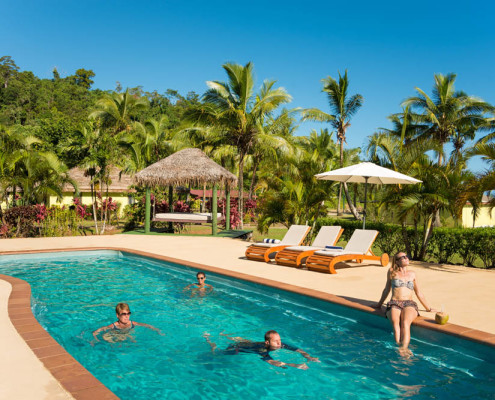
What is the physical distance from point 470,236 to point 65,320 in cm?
876

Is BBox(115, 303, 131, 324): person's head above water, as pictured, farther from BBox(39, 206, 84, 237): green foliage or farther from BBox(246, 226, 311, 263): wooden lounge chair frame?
BBox(39, 206, 84, 237): green foliage

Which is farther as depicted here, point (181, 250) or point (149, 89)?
point (149, 89)

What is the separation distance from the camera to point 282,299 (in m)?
7.49

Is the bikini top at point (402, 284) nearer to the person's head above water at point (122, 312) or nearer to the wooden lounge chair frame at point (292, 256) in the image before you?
the person's head above water at point (122, 312)

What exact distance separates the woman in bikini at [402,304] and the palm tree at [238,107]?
1516 cm

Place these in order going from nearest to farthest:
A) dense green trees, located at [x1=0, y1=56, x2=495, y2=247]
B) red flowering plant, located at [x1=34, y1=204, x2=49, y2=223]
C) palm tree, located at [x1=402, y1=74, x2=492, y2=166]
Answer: dense green trees, located at [x1=0, y1=56, x2=495, y2=247]
red flowering plant, located at [x1=34, y1=204, x2=49, y2=223]
palm tree, located at [x1=402, y1=74, x2=492, y2=166]

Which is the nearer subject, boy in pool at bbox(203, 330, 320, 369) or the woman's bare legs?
boy in pool at bbox(203, 330, 320, 369)

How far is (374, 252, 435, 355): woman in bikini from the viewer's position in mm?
5344

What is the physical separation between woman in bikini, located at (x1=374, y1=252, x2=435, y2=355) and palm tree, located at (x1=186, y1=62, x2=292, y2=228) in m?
15.2

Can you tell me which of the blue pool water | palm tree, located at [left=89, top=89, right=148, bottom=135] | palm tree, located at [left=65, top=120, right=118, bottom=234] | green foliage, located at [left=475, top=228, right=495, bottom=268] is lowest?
the blue pool water

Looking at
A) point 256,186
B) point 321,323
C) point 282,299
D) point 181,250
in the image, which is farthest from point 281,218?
point 256,186

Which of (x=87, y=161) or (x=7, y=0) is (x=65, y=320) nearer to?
(x=87, y=161)

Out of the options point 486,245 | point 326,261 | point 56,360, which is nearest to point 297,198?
point 326,261

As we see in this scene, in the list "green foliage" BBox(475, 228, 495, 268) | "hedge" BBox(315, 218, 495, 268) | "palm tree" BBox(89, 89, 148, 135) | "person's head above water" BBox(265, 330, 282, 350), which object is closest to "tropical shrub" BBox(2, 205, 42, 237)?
"hedge" BBox(315, 218, 495, 268)
